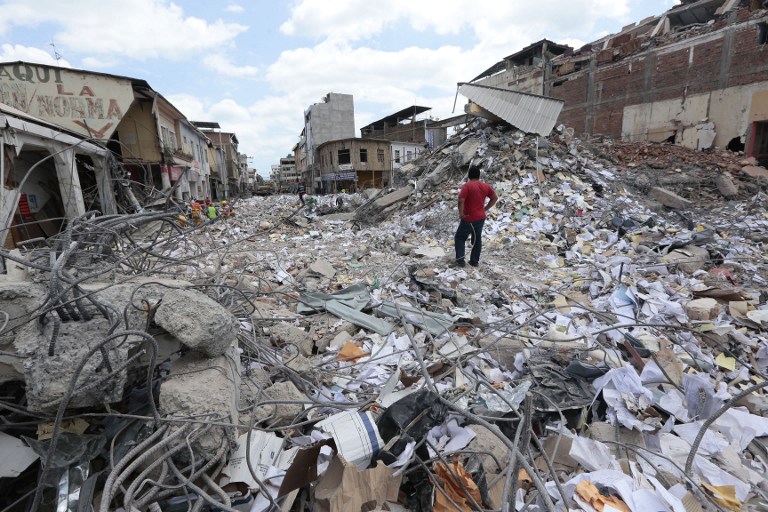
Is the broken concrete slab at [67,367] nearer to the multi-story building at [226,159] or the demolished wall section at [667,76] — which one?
the demolished wall section at [667,76]

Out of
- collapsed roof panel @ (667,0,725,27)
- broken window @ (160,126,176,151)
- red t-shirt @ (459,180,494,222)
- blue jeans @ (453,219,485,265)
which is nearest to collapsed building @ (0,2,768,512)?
blue jeans @ (453,219,485,265)

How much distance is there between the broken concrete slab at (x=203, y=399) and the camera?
162cm

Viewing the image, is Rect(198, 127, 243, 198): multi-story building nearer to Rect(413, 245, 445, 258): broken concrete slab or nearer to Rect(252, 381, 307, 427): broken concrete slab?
Rect(413, 245, 445, 258): broken concrete slab

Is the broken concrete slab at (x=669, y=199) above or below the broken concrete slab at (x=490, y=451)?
above

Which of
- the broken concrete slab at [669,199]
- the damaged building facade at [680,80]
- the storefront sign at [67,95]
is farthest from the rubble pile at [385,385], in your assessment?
the damaged building facade at [680,80]

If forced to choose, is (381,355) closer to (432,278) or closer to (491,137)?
(432,278)

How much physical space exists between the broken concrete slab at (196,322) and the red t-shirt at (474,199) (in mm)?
3725

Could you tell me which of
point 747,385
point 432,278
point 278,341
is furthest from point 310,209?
point 747,385

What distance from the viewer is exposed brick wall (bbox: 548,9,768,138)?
1348cm

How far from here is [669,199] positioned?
26.1 feet

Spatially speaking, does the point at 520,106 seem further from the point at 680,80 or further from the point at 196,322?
the point at 680,80

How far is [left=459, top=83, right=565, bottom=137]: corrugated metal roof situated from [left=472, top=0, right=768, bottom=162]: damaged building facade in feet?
31.9

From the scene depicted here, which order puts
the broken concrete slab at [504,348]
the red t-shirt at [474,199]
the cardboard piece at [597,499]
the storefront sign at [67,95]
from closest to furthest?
the cardboard piece at [597,499] < the broken concrete slab at [504,348] < the red t-shirt at [474,199] < the storefront sign at [67,95]

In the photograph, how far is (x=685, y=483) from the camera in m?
1.73
